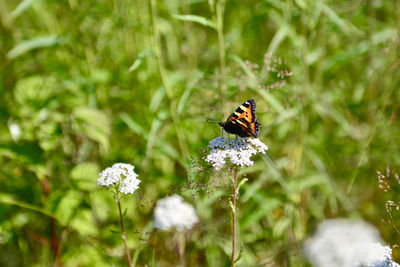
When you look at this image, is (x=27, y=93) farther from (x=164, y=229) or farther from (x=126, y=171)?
(x=164, y=229)

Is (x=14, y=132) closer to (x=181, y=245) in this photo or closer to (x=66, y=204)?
(x=66, y=204)

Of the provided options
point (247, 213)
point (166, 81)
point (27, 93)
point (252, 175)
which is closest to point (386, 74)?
point (252, 175)

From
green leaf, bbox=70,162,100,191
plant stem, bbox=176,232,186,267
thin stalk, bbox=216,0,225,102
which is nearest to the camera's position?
plant stem, bbox=176,232,186,267

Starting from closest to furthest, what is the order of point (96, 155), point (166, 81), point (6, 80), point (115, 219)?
point (166, 81), point (115, 219), point (96, 155), point (6, 80)

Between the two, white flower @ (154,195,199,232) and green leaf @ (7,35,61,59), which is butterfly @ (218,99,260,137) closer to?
white flower @ (154,195,199,232)

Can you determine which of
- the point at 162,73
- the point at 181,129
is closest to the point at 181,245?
the point at 181,129

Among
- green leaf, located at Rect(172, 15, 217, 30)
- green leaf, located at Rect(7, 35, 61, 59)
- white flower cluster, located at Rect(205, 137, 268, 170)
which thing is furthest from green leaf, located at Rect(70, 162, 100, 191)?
green leaf, located at Rect(172, 15, 217, 30)

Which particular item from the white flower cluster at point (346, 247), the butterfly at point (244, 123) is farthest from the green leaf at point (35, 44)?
the white flower cluster at point (346, 247)
